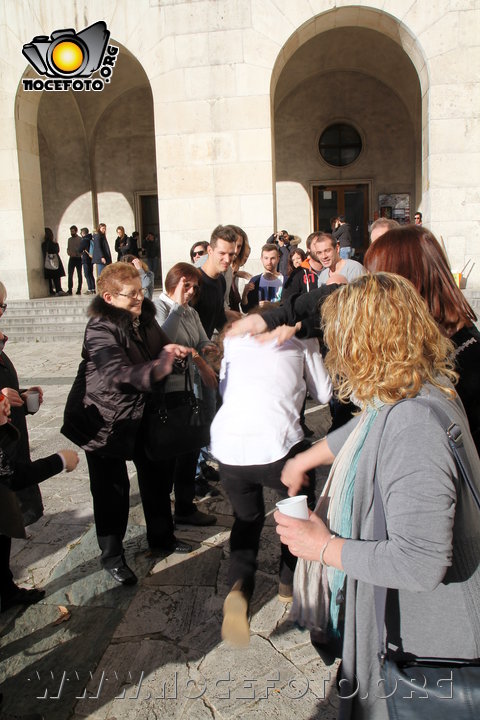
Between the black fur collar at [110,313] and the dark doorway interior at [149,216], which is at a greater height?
the dark doorway interior at [149,216]

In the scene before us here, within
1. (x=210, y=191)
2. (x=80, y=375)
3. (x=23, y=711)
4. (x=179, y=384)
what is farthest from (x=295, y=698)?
(x=210, y=191)

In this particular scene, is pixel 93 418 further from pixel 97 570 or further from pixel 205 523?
pixel 205 523

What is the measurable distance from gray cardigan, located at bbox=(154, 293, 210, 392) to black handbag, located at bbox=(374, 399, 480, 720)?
240 cm

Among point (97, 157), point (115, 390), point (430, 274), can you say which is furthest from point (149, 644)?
point (97, 157)

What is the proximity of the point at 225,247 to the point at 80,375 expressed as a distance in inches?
59.5

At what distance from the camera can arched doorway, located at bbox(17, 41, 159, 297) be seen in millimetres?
17500

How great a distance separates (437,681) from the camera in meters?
1.23

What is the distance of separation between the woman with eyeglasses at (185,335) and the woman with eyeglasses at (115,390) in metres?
0.34

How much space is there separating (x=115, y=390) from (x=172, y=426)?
1.20 ft

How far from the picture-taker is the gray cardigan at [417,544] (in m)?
1.29

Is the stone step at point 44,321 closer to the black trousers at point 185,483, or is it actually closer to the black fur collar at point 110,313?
the black trousers at point 185,483

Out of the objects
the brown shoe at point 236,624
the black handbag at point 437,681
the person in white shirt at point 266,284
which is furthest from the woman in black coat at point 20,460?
the person in white shirt at point 266,284

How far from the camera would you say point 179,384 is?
3.16 metres

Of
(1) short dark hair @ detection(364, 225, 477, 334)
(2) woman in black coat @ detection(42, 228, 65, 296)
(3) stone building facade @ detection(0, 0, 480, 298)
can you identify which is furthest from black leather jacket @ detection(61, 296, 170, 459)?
(2) woman in black coat @ detection(42, 228, 65, 296)
